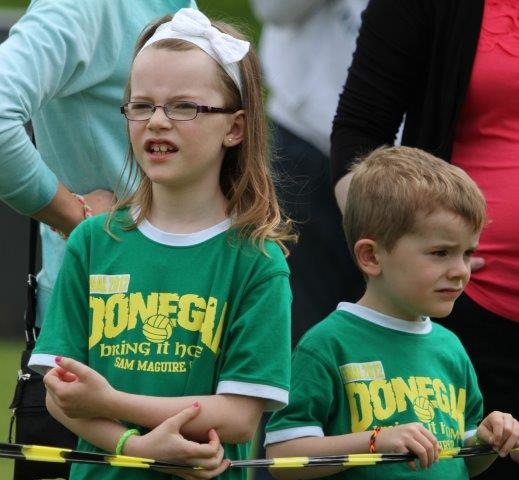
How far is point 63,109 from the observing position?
3.84 meters

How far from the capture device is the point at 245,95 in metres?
3.50

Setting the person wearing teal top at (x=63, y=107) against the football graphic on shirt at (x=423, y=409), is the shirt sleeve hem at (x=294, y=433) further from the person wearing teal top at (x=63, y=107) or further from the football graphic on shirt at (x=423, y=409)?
the person wearing teal top at (x=63, y=107)

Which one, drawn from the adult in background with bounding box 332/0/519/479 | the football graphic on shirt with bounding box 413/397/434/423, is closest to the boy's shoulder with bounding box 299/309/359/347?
the football graphic on shirt with bounding box 413/397/434/423

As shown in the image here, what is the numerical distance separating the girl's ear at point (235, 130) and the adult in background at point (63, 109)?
1.42ft

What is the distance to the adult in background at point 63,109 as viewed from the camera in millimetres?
3625

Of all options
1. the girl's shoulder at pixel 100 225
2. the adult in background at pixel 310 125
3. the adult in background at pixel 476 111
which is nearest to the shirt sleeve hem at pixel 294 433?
the girl's shoulder at pixel 100 225

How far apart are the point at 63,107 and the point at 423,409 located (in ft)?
3.59

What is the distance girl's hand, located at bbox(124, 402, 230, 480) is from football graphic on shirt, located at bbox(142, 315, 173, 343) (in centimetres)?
16

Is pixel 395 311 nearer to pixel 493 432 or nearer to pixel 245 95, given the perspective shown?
pixel 493 432

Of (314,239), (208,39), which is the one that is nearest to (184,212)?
(208,39)

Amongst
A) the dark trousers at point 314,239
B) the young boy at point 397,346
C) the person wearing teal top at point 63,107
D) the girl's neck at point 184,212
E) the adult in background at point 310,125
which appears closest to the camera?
the girl's neck at point 184,212

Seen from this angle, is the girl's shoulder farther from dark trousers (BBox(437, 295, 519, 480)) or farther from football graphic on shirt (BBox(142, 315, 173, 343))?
dark trousers (BBox(437, 295, 519, 480))

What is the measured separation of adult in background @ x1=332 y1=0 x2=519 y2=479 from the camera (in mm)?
3977

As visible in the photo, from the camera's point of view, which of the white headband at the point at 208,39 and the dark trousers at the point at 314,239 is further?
→ the dark trousers at the point at 314,239
